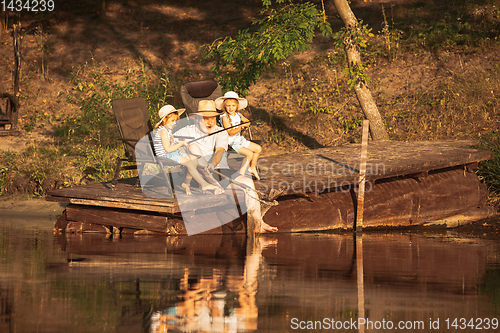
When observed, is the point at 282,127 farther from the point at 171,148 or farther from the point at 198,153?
the point at 171,148

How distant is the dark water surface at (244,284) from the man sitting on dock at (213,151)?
0.38m

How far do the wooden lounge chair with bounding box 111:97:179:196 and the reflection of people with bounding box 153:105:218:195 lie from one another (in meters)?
0.12

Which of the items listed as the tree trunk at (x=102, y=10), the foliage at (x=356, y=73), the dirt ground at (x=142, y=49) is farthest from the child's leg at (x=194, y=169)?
the tree trunk at (x=102, y=10)

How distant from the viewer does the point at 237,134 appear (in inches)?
372

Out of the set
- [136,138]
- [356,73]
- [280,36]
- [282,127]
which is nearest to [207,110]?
[136,138]

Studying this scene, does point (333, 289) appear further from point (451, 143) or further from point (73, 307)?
point (451, 143)

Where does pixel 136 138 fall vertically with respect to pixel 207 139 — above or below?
above

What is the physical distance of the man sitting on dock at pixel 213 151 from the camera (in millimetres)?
8984

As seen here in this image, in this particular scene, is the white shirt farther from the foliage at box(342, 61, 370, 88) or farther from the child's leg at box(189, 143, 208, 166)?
the foliage at box(342, 61, 370, 88)

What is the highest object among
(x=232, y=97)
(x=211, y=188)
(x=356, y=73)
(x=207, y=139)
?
(x=356, y=73)

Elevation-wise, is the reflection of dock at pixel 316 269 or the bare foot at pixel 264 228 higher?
the bare foot at pixel 264 228

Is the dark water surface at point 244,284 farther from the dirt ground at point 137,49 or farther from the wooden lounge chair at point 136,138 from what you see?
the dirt ground at point 137,49

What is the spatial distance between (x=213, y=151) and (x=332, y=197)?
6.44 feet

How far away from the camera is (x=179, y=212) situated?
29.5 feet
